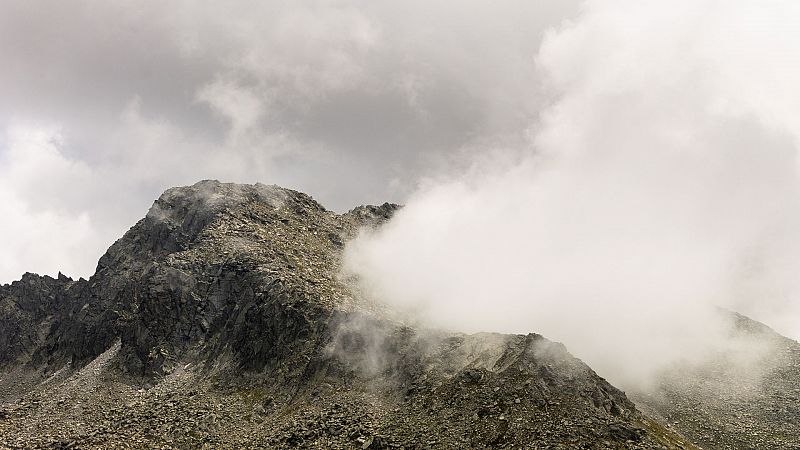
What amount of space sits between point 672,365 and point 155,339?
128792mm

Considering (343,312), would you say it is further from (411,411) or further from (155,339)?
(155,339)

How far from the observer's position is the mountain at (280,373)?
103188 millimetres

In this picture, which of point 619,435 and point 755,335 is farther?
point 755,335

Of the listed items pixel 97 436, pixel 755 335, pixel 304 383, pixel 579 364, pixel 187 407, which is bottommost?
pixel 97 436

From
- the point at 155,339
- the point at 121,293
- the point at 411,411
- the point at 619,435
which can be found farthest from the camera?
the point at 121,293

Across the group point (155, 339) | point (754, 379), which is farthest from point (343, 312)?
point (754, 379)

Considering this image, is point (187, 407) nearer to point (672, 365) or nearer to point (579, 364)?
point (579, 364)

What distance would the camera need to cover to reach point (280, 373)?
439 ft

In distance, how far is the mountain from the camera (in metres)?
103

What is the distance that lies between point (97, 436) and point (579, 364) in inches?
3717

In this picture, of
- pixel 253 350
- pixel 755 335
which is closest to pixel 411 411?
pixel 253 350

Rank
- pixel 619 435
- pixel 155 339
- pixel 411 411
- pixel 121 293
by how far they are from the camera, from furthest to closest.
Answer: pixel 121 293
pixel 155 339
pixel 411 411
pixel 619 435

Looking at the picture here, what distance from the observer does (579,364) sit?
11150 centimetres

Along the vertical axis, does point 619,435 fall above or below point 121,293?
below
